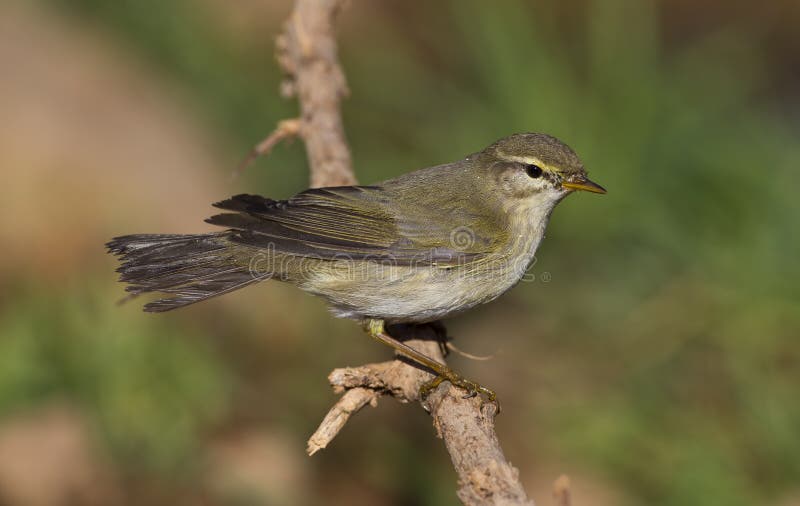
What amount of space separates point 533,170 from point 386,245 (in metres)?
0.83

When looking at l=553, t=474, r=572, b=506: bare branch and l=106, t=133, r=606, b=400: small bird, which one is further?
l=106, t=133, r=606, b=400: small bird

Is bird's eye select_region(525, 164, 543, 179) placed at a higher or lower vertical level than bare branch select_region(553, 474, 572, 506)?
higher

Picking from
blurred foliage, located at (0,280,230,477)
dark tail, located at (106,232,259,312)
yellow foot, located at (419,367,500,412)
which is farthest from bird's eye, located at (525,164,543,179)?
blurred foliage, located at (0,280,230,477)

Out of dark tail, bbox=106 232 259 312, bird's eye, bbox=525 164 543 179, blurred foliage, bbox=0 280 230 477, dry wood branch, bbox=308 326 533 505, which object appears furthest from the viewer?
blurred foliage, bbox=0 280 230 477

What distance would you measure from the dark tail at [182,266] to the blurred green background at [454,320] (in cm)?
149

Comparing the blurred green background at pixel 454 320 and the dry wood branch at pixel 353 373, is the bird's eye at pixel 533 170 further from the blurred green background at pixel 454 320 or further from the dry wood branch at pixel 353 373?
the blurred green background at pixel 454 320

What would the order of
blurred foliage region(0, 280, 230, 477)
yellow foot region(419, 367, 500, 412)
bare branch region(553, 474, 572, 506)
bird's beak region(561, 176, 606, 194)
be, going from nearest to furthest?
bare branch region(553, 474, 572, 506) < yellow foot region(419, 367, 500, 412) < bird's beak region(561, 176, 606, 194) < blurred foliage region(0, 280, 230, 477)

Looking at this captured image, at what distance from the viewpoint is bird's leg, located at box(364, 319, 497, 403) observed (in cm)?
362

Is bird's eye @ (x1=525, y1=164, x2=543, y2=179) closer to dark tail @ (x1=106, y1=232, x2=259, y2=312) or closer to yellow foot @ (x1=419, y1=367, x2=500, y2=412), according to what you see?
yellow foot @ (x1=419, y1=367, x2=500, y2=412)

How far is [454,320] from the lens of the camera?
6.30m

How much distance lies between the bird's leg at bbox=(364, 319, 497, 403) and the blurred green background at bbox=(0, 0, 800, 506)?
1588 mm

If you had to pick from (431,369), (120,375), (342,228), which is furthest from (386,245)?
(120,375)

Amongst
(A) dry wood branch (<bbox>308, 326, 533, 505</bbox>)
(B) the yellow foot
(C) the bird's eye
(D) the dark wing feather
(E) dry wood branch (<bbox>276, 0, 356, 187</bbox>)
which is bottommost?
(A) dry wood branch (<bbox>308, 326, 533, 505</bbox>)

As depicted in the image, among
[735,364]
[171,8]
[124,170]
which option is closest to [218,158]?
[124,170]
